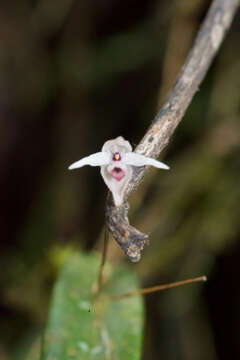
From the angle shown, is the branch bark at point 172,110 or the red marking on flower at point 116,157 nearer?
the branch bark at point 172,110

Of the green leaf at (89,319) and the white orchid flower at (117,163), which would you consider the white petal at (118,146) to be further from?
the green leaf at (89,319)

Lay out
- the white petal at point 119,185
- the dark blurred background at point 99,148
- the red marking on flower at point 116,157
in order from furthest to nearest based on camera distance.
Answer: the dark blurred background at point 99,148 < the red marking on flower at point 116,157 < the white petal at point 119,185

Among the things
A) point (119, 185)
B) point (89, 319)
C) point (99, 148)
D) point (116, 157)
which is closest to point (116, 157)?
point (116, 157)

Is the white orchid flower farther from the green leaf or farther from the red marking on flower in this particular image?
the green leaf

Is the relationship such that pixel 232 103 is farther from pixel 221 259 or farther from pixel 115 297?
pixel 115 297

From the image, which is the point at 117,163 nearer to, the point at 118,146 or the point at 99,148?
the point at 118,146

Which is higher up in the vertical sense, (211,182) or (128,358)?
(211,182)

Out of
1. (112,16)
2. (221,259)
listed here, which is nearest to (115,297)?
(221,259)

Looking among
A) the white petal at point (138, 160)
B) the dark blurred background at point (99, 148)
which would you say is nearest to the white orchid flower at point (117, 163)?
the white petal at point (138, 160)
